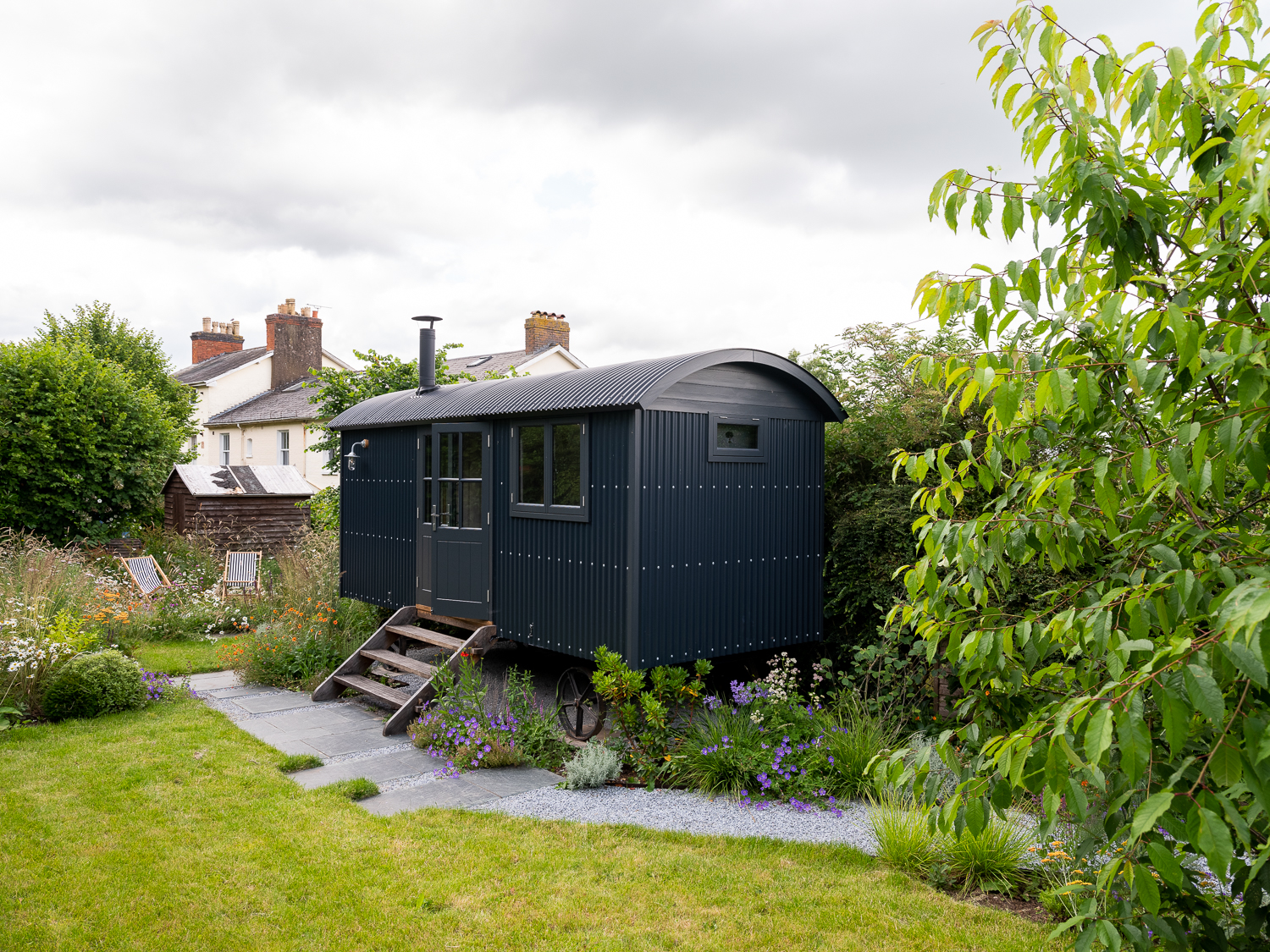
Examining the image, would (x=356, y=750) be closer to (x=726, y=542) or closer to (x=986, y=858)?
(x=726, y=542)

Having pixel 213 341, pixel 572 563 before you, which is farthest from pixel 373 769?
pixel 213 341

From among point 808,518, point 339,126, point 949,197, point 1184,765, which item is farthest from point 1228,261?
point 339,126

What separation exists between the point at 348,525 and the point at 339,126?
15.1 feet

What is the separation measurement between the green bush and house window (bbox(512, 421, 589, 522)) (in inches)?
157

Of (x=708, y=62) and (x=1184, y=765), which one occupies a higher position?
(x=708, y=62)

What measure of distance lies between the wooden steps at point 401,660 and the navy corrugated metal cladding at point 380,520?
41 cm

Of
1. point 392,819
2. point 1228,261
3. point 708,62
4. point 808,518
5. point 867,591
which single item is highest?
point 708,62

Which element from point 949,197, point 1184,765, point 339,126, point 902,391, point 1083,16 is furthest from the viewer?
point 339,126

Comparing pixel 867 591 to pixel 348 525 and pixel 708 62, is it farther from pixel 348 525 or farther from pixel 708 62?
pixel 348 525

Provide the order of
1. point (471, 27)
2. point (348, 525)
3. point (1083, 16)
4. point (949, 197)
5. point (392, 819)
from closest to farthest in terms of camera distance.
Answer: point (949, 197)
point (1083, 16)
point (392, 819)
point (471, 27)
point (348, 525)

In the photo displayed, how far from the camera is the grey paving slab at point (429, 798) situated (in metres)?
5.44

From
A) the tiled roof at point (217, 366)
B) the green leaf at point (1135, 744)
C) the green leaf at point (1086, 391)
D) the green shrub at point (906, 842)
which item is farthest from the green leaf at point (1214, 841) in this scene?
the tiled roof at point (217, 366)

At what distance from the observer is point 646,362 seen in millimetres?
6797

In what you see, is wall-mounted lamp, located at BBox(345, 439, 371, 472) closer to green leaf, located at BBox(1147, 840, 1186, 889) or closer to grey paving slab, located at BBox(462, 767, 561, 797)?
grey paving slab, located at BBox(462, 767, 561, 797)
